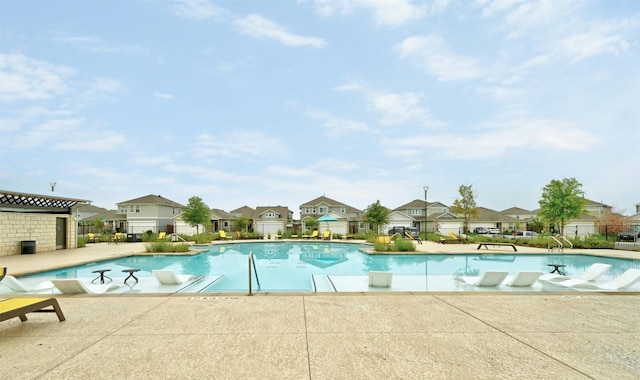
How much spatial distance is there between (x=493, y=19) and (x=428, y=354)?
1498 centimetres

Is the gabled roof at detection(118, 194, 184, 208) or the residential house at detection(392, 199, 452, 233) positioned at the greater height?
the gabled roof at detection(118, 194, 184, 208)

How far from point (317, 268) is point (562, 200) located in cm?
2833

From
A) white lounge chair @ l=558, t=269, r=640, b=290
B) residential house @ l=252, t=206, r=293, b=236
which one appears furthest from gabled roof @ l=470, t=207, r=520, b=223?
white lounge chair @ l=558, t=269, r=640, b=290

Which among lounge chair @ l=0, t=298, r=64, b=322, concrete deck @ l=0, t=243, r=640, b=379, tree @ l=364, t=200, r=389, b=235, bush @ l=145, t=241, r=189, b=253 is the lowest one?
bush @ l=145, t=241, r=189, b=253

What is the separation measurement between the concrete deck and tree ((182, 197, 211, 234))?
27.5m

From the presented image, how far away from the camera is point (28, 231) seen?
17219mm

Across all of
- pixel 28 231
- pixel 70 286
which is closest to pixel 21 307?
pixel 70 286

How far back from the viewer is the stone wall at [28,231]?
16.2m

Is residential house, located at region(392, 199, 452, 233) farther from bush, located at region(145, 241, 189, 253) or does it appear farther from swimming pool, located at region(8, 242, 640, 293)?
bush, located at region(145, 241, 189, 253)

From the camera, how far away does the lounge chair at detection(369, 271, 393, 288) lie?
907cm

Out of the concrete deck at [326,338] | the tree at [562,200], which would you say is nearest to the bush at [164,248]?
the concrete deck at [326,338]

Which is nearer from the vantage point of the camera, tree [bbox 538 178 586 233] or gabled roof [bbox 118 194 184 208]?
tree [bbox 538 178 586 233]

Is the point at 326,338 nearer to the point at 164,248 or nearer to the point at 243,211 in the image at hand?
the point at 164,248

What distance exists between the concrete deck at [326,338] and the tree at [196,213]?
2747cm
